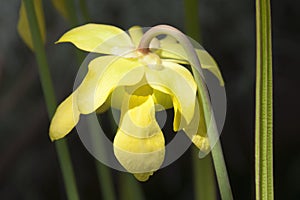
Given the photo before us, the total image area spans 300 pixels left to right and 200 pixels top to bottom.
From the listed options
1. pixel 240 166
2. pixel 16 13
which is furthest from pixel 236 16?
pixel 16 13

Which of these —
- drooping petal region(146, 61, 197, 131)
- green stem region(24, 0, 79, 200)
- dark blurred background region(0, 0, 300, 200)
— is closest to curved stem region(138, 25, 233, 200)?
drooping petal region(146, 61, 197, 131)

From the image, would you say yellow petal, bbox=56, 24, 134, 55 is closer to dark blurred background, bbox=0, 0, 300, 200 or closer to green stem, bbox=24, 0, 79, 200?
green stem, bbox=24, 0, 79, 200

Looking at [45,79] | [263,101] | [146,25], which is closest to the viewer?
[263,101]

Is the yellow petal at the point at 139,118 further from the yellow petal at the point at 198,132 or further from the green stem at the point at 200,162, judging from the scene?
the green stem at the point at 200,162

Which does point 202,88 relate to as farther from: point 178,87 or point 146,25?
point 146,25

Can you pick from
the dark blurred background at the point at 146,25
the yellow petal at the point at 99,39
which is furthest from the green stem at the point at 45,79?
the dark blurred background at the point at 146,25

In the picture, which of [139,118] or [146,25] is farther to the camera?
[146,25]

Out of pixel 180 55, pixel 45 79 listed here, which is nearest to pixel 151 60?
pixel 180 55
